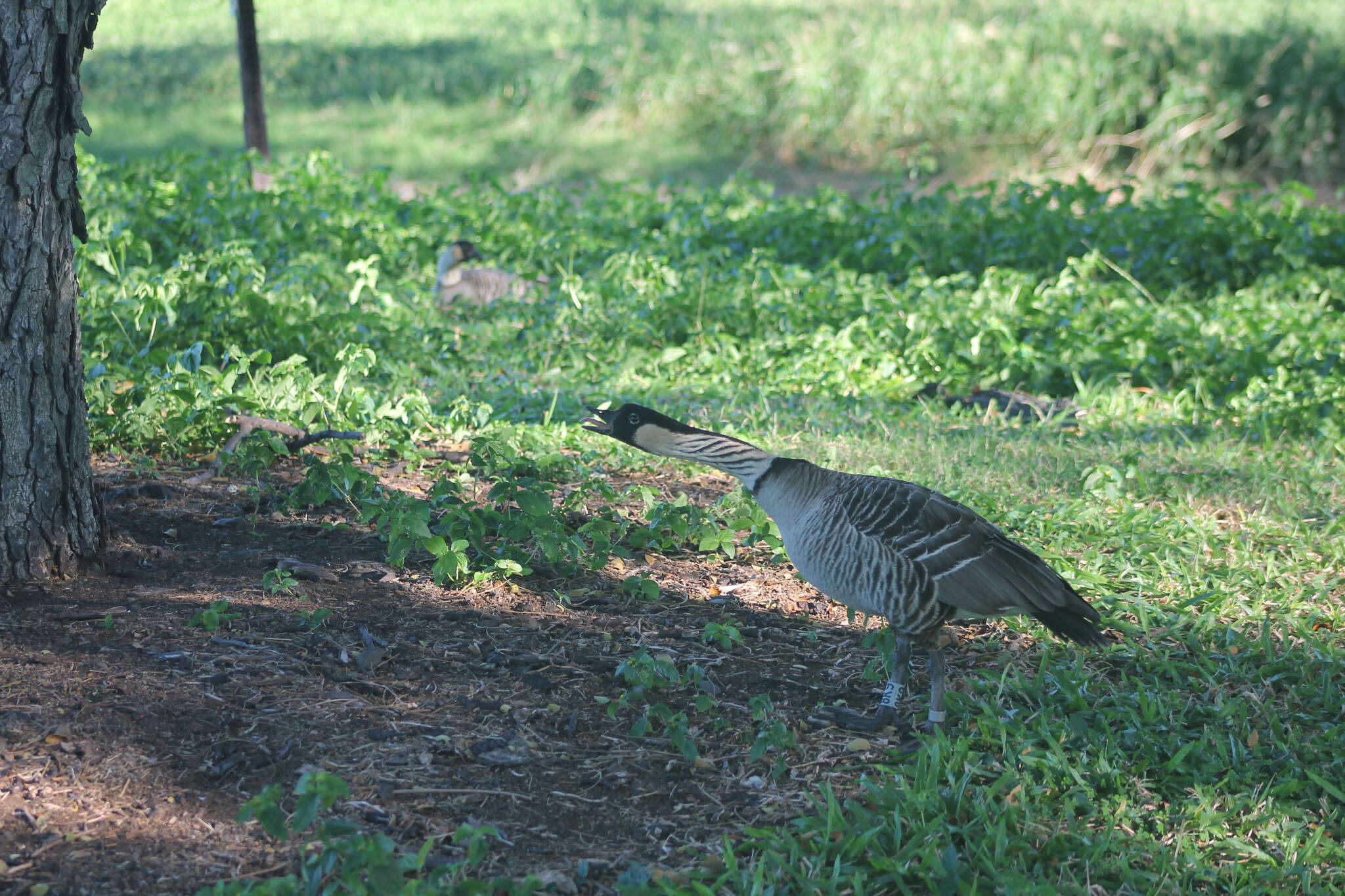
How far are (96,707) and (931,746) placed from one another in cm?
211

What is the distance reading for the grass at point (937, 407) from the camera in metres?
2.99

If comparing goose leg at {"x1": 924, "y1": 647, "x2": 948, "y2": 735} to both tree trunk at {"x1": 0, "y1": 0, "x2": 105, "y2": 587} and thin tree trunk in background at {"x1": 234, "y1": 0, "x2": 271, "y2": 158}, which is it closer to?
tree trunk at {"x1": 0, "y1": 0, "x2": 105, "y2": 587}

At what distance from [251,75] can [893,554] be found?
814 cm

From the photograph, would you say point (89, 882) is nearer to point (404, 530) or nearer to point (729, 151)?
point (404, 530)

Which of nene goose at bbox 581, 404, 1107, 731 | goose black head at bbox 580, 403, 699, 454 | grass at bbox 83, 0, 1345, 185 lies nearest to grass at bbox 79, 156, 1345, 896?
Answer: nene goose at bbox 581, 404, 1107, 731

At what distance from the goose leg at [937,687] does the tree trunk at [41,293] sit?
2538 mm

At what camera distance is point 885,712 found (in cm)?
337

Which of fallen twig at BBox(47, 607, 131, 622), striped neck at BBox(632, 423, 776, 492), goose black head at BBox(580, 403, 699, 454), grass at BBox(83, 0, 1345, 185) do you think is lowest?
fallen twig at BBox(47, 607, 131, 622)

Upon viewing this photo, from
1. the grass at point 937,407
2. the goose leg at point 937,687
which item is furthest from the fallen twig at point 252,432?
the goose leg at point 937,687

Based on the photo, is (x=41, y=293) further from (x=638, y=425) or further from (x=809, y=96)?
(x=809, y=96)

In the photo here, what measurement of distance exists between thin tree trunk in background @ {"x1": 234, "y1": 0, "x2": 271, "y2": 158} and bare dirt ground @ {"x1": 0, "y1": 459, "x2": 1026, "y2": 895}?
610 centimetres

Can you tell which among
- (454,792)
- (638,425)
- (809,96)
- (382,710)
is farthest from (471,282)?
(809,96)

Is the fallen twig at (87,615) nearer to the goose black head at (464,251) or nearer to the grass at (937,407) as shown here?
the grass at (937,407)

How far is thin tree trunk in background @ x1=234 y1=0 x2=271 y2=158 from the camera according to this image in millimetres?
9141
